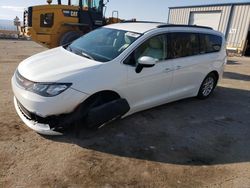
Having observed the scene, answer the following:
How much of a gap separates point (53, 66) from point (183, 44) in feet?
9.14

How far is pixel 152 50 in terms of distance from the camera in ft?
15.2

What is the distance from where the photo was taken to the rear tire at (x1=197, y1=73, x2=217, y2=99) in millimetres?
6172

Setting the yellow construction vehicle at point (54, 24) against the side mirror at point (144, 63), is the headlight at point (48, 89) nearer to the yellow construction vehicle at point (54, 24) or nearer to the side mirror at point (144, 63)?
the side mirror at point (144, 63)

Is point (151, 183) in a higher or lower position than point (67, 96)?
lower

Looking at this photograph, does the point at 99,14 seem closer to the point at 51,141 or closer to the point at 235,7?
the point at 51,141

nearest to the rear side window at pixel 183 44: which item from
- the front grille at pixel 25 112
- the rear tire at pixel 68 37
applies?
the front grille at pixel 25 112

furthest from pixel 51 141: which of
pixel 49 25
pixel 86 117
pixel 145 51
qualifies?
pixel 49 25

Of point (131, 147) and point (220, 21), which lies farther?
point (220, 21)

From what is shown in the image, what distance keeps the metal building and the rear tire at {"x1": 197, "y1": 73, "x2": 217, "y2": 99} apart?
1578cm

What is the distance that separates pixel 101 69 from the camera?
12.7 ft

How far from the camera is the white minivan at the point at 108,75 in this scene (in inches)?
140

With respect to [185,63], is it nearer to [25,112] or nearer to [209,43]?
[209,43]

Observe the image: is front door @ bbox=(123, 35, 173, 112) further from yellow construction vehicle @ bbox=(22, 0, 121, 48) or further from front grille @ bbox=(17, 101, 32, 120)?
yellow construction vehicle @ bbox=(22, 0, 121, 48)

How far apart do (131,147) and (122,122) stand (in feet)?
2.75
